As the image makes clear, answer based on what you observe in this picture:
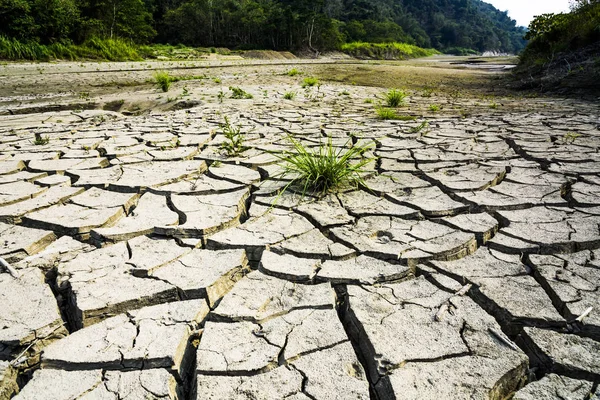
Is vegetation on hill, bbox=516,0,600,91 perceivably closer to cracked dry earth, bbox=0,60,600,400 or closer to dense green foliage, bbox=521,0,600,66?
dense green foliage, bbox=521,0,600,66

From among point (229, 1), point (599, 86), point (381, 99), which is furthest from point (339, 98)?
point (229, 1)

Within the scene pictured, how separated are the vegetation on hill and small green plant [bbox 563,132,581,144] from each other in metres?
3.70

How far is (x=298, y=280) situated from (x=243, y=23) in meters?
40.6

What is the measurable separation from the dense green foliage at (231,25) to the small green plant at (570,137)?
14.9m

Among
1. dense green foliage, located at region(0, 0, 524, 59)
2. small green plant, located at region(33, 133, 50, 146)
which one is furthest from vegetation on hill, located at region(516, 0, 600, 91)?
dense green foliage, located at region(0, 0, 524, 59)

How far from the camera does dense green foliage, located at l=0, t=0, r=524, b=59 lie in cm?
1463

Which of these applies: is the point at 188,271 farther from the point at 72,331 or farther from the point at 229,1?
the point at 229,1

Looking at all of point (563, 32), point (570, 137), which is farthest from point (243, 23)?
point (570, 137)

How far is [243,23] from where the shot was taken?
123 ft

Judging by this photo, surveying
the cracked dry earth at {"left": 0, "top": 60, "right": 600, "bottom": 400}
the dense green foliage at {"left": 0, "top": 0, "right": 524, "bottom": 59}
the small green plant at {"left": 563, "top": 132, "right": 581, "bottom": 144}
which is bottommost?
the cracked dry earth at {"left": 0, "top": 60, "right": 600, "bottom": 400}

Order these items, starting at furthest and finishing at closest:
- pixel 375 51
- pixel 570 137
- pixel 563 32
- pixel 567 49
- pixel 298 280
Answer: pixel 375 51 < pixel 563 32 < pixel 567 49 < pixel 570 137 < pixel 298 280

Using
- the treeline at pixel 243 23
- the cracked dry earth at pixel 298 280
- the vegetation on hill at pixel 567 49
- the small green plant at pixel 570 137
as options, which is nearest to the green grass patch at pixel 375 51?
the treeline at pixel 243 23

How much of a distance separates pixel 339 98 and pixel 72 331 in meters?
5.83

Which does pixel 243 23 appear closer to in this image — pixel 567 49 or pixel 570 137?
pixel 567 49
